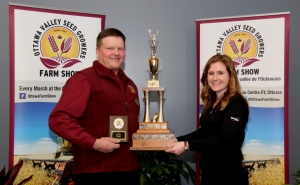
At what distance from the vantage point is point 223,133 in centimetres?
230

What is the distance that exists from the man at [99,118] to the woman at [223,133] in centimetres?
41

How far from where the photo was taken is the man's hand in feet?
Answer: 7.08

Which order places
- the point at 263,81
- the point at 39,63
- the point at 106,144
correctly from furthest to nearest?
the point at 263,81 < the point at 39,63 < the point at 106,144

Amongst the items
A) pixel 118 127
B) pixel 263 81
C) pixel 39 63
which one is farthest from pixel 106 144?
pixel 263 81

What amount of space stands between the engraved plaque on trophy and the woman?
0.39 metres

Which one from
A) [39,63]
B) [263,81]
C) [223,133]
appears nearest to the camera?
[223,133]

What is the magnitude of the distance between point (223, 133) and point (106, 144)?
31.8 inches

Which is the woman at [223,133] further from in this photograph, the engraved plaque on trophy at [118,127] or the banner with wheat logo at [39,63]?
the banner with wheat logo at [39,63]

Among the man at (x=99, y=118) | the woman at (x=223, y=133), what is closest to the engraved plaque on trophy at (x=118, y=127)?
the man at (x=99, y=118)

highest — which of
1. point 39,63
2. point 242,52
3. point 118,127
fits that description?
point 242,52

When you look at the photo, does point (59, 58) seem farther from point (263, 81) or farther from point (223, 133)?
point (263, 81)

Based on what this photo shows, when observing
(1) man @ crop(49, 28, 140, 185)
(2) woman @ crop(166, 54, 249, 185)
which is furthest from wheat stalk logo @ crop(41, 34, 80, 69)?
(2) woman @ crop(166, 54, 249, 185)

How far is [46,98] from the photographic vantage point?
130 inches

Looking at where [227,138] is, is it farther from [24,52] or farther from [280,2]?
[280,2]
